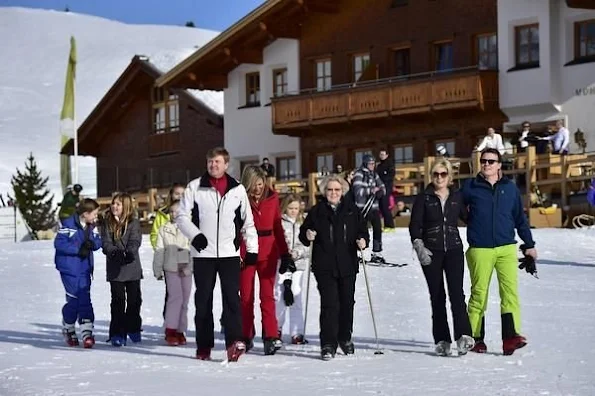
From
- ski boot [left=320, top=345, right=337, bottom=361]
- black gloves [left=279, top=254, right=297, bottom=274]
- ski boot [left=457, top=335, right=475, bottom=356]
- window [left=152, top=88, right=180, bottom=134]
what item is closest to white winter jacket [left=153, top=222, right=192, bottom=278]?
black gloves [left=279, top=254, right=297, bottom=274]

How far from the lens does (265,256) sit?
1233cm

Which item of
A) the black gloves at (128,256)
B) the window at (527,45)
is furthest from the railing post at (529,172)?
the black gloves at (128,256)

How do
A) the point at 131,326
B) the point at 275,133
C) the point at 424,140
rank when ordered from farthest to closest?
the point at 275,133 → the point at 424,140 → the point at 131,326

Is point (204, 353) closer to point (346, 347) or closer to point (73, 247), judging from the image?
point (346, 347)

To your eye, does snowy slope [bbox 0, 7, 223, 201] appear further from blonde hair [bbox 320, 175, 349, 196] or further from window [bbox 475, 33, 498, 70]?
blonde hair [bbox 320, 175, 349, 196]

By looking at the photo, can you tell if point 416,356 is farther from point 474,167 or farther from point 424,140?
point 424,140

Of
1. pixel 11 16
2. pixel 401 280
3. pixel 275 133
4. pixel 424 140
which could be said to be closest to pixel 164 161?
pixel 275 133

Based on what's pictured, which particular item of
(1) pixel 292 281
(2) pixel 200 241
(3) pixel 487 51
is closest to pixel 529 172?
(3) pixel 487 51

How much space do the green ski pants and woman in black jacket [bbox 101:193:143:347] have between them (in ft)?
10.1

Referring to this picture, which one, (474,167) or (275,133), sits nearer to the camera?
(474,167)

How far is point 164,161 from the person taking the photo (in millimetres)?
45812

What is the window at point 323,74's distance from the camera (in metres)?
39.4

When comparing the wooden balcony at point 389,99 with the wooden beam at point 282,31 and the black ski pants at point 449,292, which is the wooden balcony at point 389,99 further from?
the black ski pants at point 449,292

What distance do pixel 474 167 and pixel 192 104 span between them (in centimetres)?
1630
